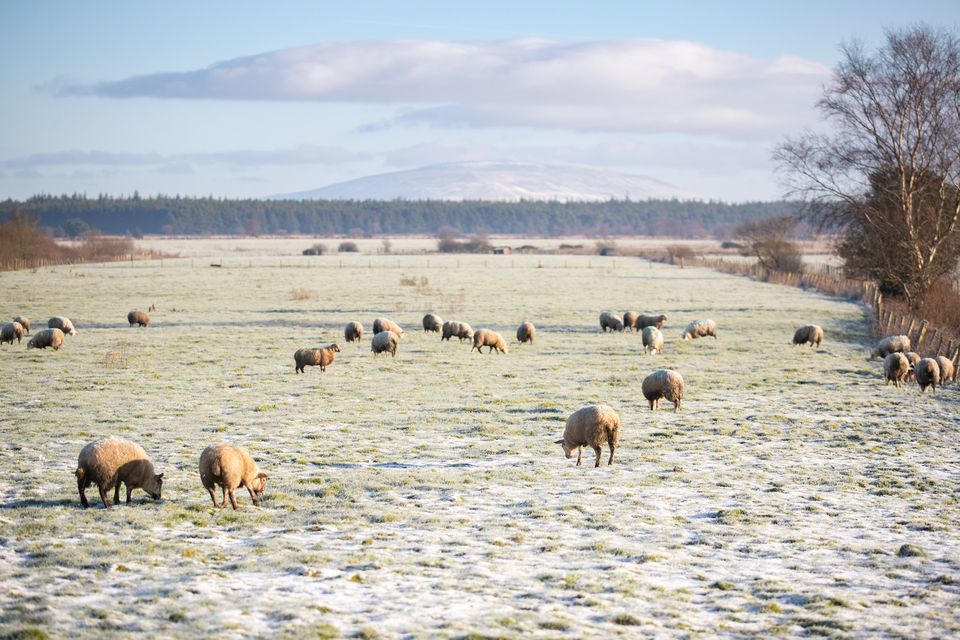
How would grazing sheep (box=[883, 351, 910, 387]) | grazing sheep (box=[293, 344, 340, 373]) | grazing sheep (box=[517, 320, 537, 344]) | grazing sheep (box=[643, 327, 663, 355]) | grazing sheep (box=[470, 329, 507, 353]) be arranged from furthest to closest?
grazing sheep (box=[517, 320, 537, 344]), grazing sheep (box=[643, 327, 663, 355]), grazing sheep (box=[470, 329, 507, 353]), grazing sheep (box=[293, 344, 340, 373]), grazing sheep (box=[883, 351, 910, 387])

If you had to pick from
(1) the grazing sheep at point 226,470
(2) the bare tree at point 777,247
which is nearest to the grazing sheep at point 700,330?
(1) the grazing sheep at point 226,470

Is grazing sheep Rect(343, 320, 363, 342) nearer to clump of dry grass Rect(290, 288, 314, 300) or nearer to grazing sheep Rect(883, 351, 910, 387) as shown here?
grazing sheep Rect(883, 351, 910, 387)

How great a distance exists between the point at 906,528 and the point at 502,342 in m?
19.3

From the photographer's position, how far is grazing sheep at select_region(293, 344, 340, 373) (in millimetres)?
25516

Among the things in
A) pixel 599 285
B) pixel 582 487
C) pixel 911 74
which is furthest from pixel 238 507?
pixel 599 285

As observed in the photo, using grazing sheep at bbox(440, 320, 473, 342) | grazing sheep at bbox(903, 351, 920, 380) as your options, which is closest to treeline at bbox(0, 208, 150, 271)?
grazing sheep at bbox(440, 320, 473, 342)

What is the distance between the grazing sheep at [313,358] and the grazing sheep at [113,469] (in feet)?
42.1

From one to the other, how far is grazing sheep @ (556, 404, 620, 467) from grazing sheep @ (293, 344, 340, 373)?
1204cm

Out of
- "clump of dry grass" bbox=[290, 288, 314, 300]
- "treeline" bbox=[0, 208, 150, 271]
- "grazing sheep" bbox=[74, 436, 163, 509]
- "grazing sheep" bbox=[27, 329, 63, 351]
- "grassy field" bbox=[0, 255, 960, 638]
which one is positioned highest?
"treeline" bbox=[0, 208, 150, 271]

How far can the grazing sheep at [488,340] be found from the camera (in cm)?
2992

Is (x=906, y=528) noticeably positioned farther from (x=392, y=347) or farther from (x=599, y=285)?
(x=599, y=285)

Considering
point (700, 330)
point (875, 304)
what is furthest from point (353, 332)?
point (875, 304)

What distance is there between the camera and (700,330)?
35.0 m

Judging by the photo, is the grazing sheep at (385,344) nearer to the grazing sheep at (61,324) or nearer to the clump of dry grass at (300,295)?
the grazing sheep at (61,324)
